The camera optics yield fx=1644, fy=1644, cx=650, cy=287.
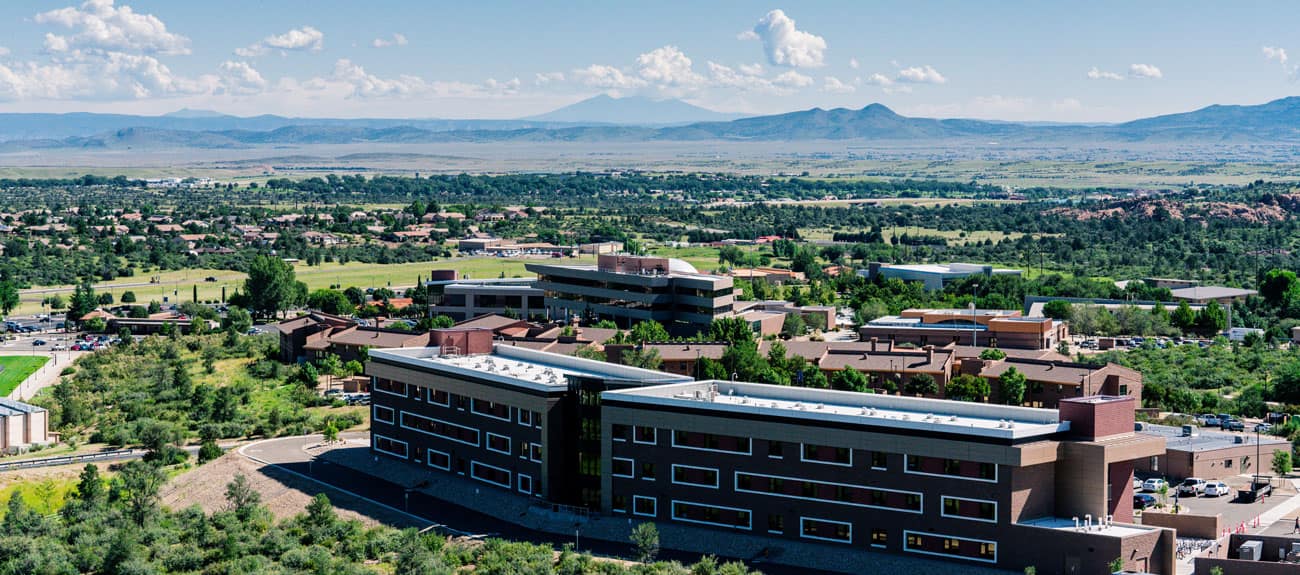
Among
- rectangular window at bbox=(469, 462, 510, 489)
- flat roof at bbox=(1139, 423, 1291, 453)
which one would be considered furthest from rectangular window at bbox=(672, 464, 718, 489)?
flat roof at bbox=(1139, 423, 1291, 453)

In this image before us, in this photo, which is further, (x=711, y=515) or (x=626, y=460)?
(x=626, y=460)

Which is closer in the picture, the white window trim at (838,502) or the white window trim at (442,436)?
→ the white window trim at (838,502)

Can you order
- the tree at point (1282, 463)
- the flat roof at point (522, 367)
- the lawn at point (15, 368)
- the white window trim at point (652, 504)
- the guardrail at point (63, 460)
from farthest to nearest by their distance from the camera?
the lawn at point (15, 368)
the guardrail at point (63, 460)
the tree at point (1282, 463)
the flat roof at point (522, 367)
the white window trim at point (652, 504)

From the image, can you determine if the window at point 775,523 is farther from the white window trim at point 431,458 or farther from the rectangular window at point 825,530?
the white window trim at point 431,458

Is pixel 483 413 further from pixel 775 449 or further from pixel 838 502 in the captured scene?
pixel 838 502

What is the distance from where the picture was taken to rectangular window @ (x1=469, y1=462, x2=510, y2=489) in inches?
2832

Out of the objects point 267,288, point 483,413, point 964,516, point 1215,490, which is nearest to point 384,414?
point 483,413

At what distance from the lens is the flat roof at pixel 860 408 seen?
195 feet

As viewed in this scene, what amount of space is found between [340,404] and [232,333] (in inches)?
1269

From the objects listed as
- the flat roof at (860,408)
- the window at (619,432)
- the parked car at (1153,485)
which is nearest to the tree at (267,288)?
the flat roof at (860,408)

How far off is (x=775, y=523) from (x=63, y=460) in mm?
41240

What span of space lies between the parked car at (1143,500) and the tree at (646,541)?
20658mm

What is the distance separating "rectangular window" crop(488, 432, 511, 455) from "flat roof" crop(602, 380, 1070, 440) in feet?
23.5

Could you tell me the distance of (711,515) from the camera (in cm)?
6438
